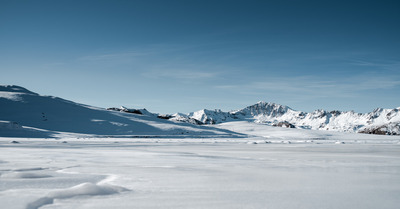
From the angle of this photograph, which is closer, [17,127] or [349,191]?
[349,191]

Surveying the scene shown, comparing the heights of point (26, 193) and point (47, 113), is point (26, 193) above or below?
below

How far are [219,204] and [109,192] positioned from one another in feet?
4.52

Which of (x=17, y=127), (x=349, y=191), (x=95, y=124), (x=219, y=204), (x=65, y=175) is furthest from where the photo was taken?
(x=95, y=124)

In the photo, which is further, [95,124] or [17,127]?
Result: [95,124]

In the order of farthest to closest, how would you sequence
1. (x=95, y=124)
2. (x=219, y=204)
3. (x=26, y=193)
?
(x=95, y=124) → (x=26, y=193) → (x=219, y=204)

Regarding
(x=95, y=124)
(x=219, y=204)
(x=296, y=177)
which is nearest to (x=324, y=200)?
(x=219, y=204)

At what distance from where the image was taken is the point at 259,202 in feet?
10.4

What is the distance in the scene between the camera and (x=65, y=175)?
4945 millimetres

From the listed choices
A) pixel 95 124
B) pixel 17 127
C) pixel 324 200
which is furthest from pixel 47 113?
pixel 324 200

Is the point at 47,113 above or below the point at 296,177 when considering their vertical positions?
above

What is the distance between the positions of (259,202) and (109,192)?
1774 millimetres

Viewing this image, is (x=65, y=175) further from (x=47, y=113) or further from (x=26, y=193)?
(x=47, y=113)

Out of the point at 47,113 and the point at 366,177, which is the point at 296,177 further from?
the point at 47,113

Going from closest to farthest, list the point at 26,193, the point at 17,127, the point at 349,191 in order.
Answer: the point at 26,193, the point at 349,191, the point at 17,127
